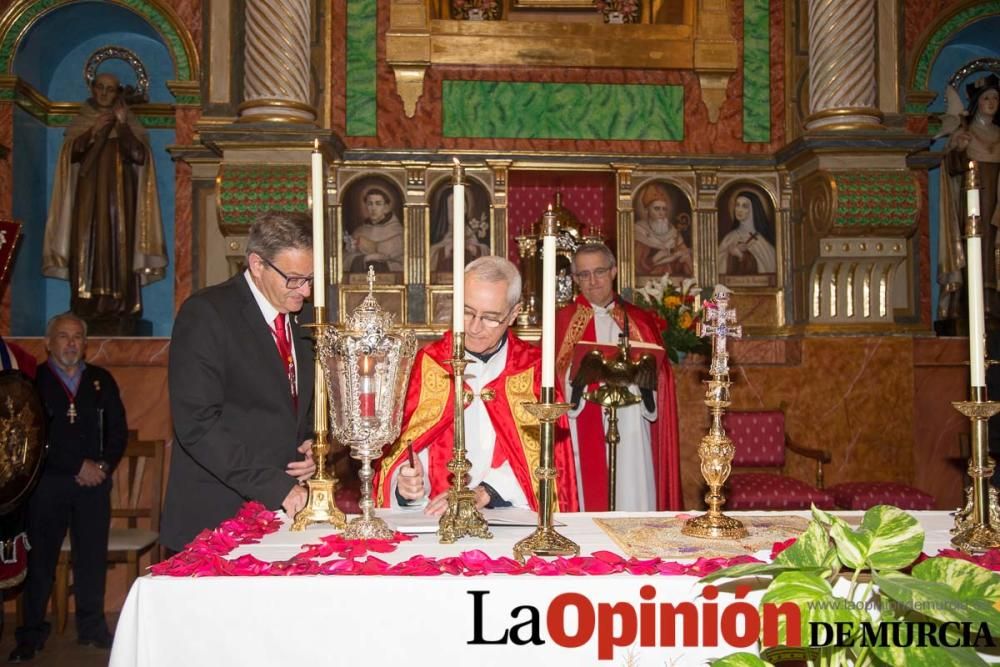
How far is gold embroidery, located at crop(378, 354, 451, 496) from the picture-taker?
3.47 meters

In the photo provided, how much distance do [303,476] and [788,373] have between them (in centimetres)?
506

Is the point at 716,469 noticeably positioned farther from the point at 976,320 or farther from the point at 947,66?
the point at 947,66

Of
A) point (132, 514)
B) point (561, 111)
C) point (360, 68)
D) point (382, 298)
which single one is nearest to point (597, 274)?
point (382, 298)

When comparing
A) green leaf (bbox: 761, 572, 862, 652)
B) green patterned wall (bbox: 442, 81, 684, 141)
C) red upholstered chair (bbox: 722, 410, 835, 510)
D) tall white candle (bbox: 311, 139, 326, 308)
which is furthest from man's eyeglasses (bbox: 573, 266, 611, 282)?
green leaf (bbox: 761, 572, 862, 652)

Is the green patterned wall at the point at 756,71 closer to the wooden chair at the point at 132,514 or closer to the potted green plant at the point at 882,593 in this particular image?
the wooden chair at the point at 132,514

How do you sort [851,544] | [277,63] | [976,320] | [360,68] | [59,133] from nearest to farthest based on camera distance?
[851,544] → [976,320] → [277,63] → [360,68] → [59,133]

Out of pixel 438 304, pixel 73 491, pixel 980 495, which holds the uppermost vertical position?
pixel 438 304

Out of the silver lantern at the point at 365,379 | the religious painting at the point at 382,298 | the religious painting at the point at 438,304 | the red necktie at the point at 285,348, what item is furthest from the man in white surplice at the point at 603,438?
the silver lantern at the point at 365,379

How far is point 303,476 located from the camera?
275cm

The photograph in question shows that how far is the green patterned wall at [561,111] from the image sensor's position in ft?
26.2

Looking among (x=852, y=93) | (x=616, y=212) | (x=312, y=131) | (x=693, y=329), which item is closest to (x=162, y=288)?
(x=312, y=131)

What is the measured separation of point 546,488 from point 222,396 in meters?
1.26

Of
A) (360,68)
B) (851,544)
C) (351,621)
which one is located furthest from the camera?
(360,68)

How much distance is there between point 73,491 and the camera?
559 centimetres
